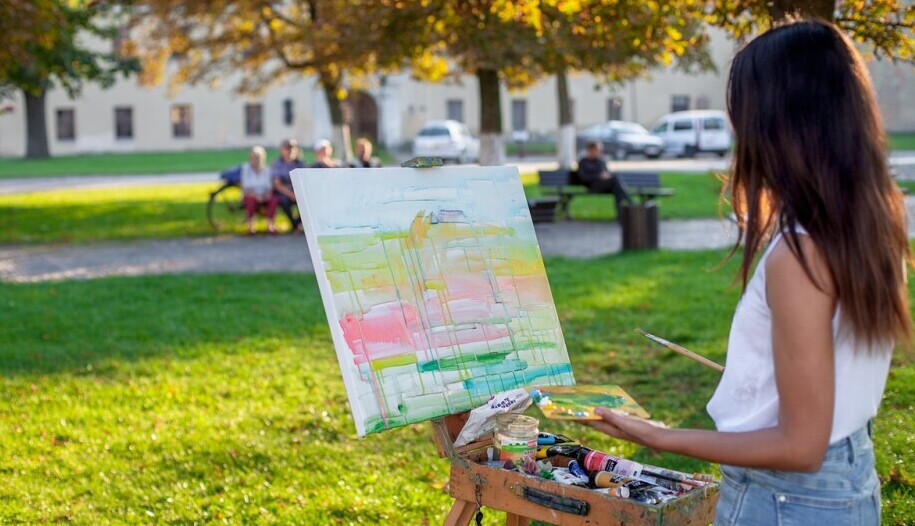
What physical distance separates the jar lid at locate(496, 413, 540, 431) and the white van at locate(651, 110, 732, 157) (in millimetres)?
37665

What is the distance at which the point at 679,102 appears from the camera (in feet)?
176

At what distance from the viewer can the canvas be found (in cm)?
299

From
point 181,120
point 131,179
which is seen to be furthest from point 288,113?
point 131,179

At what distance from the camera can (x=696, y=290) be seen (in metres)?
9.95

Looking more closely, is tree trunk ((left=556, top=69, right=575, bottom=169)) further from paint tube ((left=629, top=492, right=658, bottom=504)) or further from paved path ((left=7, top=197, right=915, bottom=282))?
paint tube ((left=629, top=492, right=658, bottom=504))

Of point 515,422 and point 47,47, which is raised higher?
point 47,47

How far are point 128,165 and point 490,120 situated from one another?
2283cm

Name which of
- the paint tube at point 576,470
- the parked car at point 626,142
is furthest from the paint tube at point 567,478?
the parked car at point 626,142

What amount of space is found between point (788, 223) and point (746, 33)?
461 centimetres

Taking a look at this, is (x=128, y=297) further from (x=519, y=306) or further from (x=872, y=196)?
(x=872, y=196)

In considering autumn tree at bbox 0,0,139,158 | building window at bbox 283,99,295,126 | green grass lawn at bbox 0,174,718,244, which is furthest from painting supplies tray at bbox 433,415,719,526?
building window at bbox 283,99,295,126

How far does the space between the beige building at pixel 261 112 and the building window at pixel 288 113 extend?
0.16 ft

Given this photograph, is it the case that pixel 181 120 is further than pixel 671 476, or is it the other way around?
pixel 181 120

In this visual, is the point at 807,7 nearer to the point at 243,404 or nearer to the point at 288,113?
the point at 243,404
